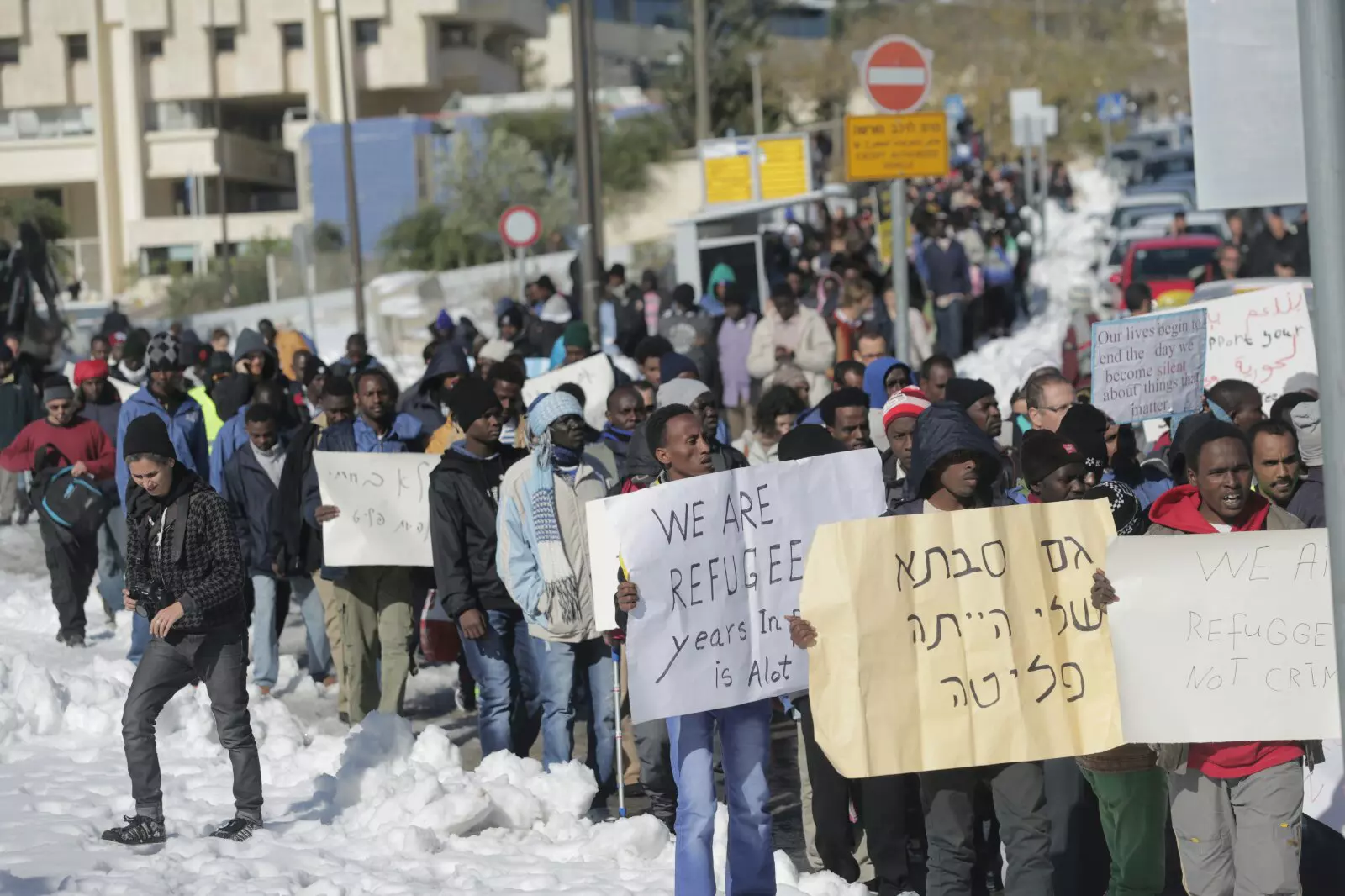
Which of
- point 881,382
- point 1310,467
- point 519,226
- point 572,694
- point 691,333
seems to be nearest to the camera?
point 1310,467

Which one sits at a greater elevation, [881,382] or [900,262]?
[900,262]

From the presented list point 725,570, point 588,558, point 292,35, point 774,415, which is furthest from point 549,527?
point 292,35

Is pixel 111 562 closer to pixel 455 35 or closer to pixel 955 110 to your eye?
pixel 955 110

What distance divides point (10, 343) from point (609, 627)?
14095 millimetres

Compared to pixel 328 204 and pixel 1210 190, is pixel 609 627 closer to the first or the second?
pixel 1210 190

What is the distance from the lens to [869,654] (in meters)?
5.98

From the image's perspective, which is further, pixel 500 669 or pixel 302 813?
pixel 500 669

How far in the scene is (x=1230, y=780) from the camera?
232 inches

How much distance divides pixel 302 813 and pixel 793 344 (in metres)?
9.14

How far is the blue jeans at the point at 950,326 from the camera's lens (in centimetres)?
2356

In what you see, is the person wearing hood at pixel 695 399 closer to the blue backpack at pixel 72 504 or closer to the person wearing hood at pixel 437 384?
the person wearing hood at pixel 437 384

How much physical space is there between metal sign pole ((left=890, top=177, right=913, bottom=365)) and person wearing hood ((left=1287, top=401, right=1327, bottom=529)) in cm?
422

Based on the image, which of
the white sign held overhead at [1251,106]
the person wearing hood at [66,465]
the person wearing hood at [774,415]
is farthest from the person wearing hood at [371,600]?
the white sign held overhead at [1251,106]

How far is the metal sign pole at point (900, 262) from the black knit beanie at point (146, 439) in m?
5.92
